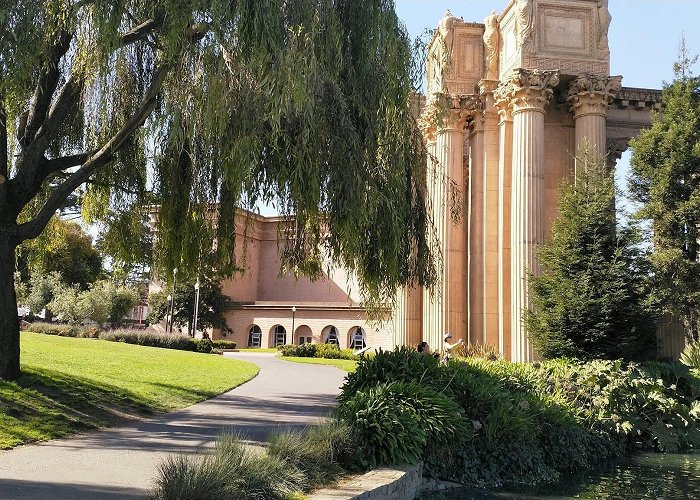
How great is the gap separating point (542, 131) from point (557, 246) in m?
6.00

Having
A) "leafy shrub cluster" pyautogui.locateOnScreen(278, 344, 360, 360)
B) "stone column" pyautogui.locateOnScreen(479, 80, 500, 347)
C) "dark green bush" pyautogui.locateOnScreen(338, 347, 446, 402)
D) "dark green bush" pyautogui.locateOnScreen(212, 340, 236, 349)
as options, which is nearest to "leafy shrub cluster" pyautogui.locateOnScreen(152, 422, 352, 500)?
"dark green bush" pyautogui.locateOnScreen(338, 347, 446, 402)

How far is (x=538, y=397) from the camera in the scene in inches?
566

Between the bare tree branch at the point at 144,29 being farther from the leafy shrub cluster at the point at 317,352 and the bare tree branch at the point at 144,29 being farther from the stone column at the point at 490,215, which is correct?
the leafy shrub cluster at the point at 317,352

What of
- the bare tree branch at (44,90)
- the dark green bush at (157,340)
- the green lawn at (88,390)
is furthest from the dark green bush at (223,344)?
the bare tree branch at (44,90)

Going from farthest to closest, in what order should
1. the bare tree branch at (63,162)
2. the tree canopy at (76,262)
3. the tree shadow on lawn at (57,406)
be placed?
the tree canopy at (76,262), the bare tree branch at (63,162), the tree shadow on lawn at (57,406)

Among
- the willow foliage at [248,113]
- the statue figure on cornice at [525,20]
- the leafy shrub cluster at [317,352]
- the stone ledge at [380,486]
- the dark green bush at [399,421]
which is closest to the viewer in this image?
the stone ledge at [380,486]

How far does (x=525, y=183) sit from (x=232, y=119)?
15.3 metres

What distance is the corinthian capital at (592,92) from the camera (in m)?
23.3

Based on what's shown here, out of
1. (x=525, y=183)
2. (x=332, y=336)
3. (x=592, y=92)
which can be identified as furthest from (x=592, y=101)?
(x=332, y=336)

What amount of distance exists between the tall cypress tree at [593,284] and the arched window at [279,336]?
1569 inches

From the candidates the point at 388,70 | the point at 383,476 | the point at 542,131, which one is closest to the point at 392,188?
the point at 388,70

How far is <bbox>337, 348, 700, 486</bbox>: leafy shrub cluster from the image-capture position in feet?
33.0

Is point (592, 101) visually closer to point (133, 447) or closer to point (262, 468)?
point (133, 447)

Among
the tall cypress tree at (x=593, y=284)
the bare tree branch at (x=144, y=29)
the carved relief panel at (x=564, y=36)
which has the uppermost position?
the carved relief panel at (x=564, y=36)
